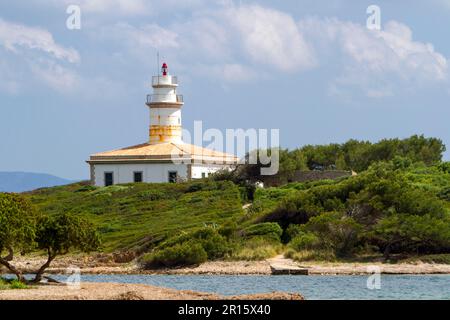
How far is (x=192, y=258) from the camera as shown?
165 feet

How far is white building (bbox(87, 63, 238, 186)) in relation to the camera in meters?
70.0

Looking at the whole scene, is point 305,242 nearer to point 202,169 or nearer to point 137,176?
point 202,169

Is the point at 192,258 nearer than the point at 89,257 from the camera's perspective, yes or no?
Yes

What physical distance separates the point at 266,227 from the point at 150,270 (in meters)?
5.72

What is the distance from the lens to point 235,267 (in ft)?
161

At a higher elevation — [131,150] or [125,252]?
[131,150]

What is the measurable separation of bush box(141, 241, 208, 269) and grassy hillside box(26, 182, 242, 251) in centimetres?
295

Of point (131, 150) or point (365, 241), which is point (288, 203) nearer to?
point (365, 241)

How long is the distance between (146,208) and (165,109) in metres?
12.1
